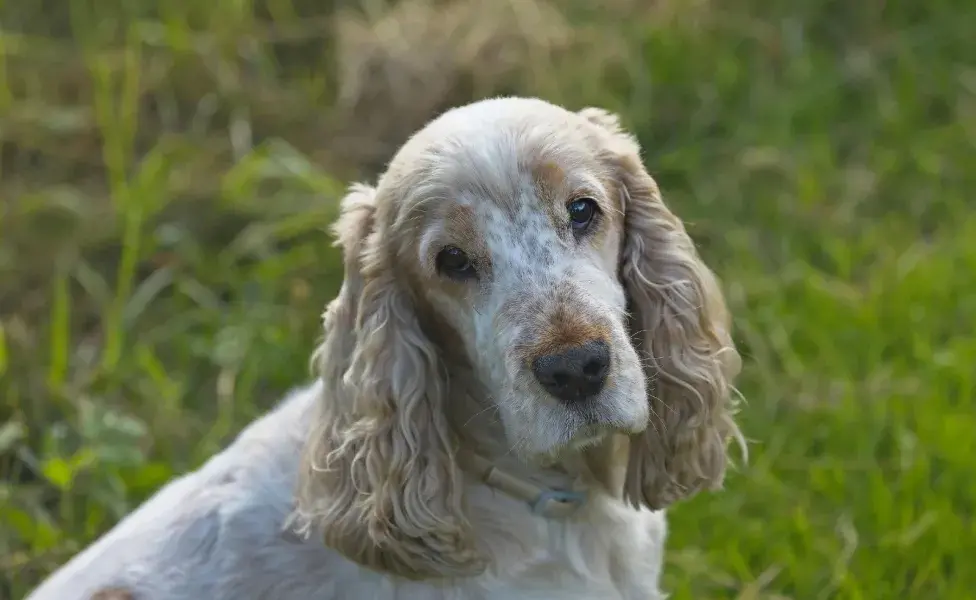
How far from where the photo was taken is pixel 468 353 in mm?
2830

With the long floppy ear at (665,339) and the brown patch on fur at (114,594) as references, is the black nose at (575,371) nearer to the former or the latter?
the long floppy ear at (665,339)

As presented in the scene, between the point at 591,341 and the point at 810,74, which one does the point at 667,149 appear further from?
the point at 591,341

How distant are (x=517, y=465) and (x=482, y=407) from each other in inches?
6.6

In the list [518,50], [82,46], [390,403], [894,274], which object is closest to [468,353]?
[390,403]

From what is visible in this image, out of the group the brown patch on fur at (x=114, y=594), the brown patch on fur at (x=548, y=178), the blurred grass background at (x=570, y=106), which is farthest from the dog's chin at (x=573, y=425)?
the blurred grass background at (x=570, y=106)

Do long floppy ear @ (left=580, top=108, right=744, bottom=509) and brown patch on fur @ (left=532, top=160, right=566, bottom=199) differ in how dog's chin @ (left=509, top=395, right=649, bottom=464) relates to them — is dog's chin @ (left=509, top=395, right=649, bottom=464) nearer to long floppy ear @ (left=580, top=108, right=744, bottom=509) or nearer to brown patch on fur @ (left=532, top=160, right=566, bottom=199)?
long floppy ear @ (left=580, top=108, right=744, bottom=509)

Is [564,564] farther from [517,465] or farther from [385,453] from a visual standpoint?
[385,453]

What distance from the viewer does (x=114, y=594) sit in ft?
9.23

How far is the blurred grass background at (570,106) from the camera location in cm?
403

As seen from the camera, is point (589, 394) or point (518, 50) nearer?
point (589, 394)

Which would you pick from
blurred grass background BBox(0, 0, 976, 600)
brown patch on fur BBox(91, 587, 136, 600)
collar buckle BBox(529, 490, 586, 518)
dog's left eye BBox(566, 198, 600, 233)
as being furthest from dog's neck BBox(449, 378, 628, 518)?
blurred grass background BBox(0, 0, 976, 600)

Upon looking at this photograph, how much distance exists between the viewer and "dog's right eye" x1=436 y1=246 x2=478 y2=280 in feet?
8.90

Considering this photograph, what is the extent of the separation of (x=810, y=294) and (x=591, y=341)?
2.53 meters

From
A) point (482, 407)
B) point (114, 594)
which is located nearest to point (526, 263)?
point (482, 407)
